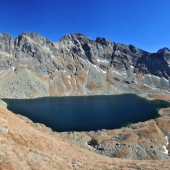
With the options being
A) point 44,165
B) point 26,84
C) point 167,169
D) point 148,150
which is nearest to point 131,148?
point 148,150

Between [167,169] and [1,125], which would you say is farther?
[167,169]

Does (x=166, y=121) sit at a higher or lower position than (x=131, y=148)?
higher

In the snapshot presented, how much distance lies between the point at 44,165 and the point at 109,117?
8281cm

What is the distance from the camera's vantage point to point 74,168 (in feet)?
87.2

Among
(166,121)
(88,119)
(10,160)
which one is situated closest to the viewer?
(10,160)

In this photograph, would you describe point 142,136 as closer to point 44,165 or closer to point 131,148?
point 131,148

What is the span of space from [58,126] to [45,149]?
180ft

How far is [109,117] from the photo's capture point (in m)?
104

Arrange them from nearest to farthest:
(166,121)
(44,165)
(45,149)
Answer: (44,165)
(45,149)
(166,121)

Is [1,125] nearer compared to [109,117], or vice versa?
[1,125]

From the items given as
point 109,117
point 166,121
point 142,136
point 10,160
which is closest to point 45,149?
point 10,160

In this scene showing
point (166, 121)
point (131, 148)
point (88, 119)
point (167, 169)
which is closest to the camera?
point (167, 169)

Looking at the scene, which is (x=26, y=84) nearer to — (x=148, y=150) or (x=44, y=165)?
(x=148, y=150)

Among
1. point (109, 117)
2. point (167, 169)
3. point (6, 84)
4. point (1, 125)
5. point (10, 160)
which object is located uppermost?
point (6, 84)
